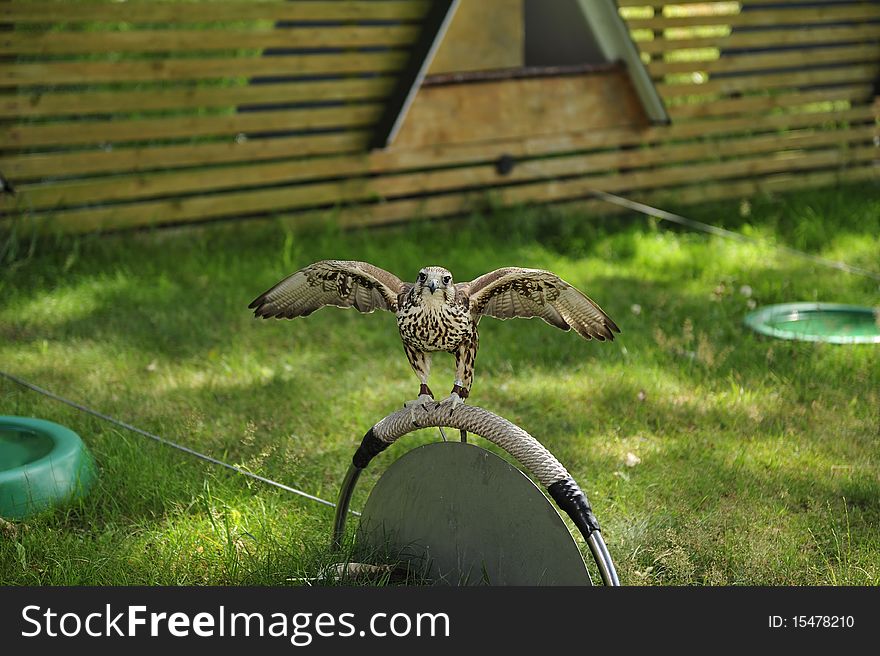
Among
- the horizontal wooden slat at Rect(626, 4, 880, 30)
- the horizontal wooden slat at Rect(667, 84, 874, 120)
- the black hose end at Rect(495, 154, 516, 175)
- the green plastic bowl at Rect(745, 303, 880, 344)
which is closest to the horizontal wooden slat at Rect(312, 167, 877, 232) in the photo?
the black hose end at Rect(495, 154, 516, 175)

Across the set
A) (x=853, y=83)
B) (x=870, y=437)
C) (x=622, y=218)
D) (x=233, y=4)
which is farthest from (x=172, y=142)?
(x=853, y=83)

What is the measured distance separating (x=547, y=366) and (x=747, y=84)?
4.11m

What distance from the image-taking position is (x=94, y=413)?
3.76m

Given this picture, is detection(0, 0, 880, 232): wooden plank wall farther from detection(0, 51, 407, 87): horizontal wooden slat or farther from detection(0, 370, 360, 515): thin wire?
detection(0, 370, 360, 515): thin wire

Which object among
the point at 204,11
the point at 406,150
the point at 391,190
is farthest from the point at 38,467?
the point at 406,150

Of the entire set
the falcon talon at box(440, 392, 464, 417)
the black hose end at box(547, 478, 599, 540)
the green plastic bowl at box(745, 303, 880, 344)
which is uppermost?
the green plastic bowl at box(745, 303, 880, 344)

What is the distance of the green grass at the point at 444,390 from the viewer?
302 cm

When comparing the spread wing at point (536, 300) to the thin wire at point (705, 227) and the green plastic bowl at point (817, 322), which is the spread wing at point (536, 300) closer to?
the green plastic bowl at point (817, 322)

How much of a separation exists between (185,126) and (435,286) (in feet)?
13.9

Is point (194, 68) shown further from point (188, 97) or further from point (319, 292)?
point (319, 292)

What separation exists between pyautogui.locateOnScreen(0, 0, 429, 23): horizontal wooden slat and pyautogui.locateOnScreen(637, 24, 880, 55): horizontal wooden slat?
1783mm

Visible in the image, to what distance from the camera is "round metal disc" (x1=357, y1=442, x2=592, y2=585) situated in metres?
2.29

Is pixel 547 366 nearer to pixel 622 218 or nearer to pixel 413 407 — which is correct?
pixel 413 407

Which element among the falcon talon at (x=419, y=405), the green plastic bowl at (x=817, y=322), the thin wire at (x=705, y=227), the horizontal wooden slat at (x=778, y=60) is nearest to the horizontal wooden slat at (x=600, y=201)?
the thin wire at (x=705, y=227)
